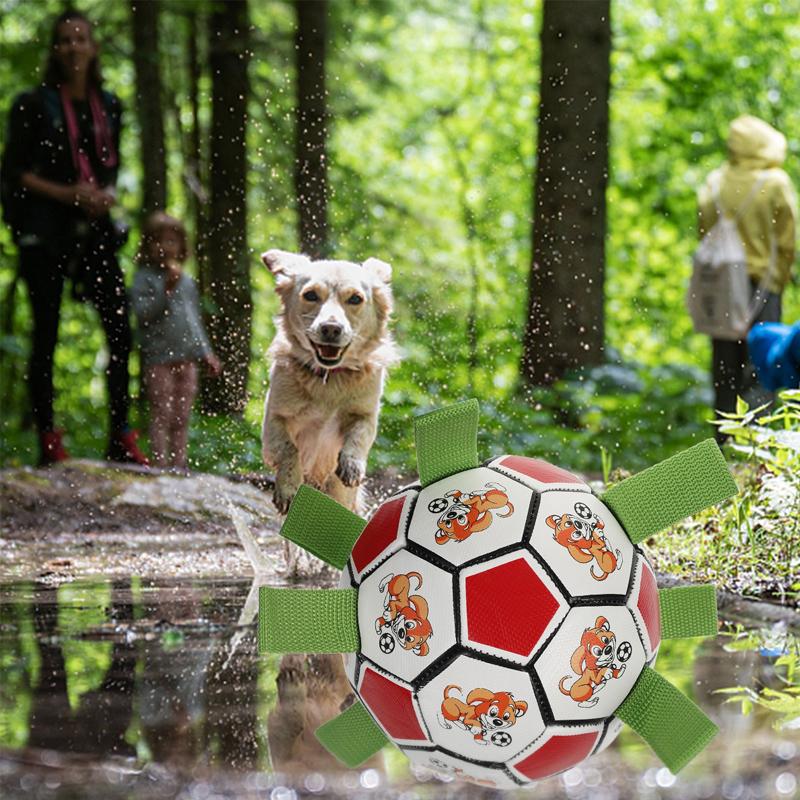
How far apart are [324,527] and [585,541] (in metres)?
0.59

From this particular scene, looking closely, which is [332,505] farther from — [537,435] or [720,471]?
[537,435]

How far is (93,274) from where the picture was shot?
9016 millimetres

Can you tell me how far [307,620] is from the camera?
2.82m

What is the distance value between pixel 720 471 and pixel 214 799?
1.30 metres

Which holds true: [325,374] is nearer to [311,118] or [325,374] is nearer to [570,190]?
[570,190]

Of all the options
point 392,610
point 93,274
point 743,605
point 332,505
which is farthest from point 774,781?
point 93,274

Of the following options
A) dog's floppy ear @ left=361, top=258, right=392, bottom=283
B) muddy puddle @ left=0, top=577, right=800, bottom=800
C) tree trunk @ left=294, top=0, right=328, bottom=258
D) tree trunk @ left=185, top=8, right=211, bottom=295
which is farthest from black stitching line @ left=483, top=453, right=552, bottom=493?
tree trunk @ left=185, top=8, right=211, bottom=295

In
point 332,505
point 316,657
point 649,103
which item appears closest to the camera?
point 332,505

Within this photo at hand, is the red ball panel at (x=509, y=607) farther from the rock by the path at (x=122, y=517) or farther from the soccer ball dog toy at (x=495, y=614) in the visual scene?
the rock by the path at (x=122, y=517)

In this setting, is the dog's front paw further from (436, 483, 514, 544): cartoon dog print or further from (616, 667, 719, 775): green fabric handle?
(616, 667, 719, 775): green fabric handle

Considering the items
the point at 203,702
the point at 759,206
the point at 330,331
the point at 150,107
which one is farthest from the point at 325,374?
the point at 150,107

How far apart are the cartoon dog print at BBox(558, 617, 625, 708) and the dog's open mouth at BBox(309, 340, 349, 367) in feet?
8.24

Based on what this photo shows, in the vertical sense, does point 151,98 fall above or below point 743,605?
above

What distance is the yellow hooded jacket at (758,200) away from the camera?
902cm
